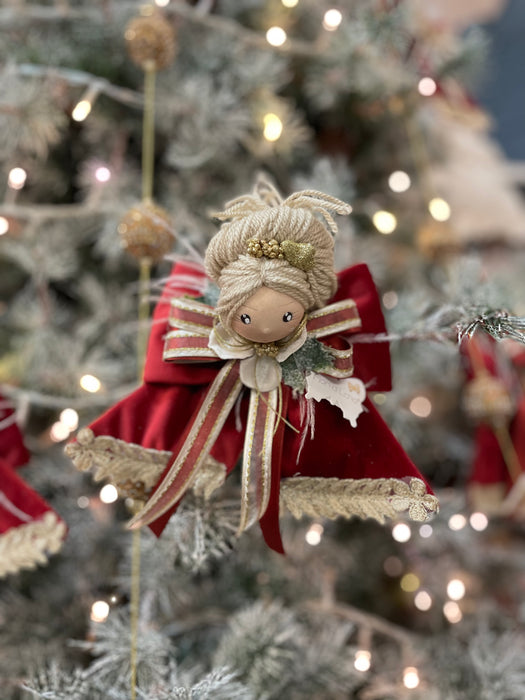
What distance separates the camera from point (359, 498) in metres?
0.42

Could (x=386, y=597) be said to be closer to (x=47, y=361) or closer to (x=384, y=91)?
(x=47, y=361)

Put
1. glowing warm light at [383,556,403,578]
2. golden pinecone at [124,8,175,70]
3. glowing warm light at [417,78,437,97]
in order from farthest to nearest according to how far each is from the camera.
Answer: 1. glowing warm light at [383,556,403,578]
2. glowing warm light at [417,78,437,97]
3. golden pinecone at [124,8,175,70]

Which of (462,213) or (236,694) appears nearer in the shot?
(236,694)

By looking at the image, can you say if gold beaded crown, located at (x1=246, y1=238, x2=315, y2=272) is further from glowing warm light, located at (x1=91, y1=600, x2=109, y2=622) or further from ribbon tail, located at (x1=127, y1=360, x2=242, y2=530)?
glowing warm light, located at (x1=91, y1=600, x2=109, y2=622)

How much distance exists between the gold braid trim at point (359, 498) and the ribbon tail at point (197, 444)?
0.07 meters

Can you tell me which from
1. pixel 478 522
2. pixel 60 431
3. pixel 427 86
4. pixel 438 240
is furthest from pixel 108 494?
pixel 427 86

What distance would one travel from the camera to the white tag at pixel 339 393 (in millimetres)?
409

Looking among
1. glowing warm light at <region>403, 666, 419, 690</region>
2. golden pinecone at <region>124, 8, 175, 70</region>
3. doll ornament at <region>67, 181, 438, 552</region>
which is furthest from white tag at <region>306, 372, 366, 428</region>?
golden pinecone at <region>124, 8, 175, 70</region>

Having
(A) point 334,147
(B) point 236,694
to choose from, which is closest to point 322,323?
(B) point 236,694

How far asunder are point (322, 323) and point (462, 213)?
0.72 metres

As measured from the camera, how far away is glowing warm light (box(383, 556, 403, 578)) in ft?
2.74

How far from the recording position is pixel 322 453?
42cm

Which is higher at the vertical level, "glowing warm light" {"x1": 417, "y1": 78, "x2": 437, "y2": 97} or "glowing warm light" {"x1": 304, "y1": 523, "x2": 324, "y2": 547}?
"glowing warm light" {"x1": 417, "y1": 78, "x2": 437, "y2": 97}

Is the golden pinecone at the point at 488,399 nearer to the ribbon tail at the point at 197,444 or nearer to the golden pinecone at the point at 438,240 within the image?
the golden pinecone at the point at 438,240
